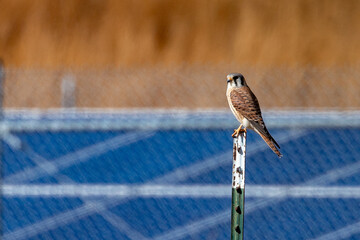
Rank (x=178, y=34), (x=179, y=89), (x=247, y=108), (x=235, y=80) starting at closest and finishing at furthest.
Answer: (x=247, y=108)
(x=235, y=80)
(x=179, y=89)
(x=178, y=34)

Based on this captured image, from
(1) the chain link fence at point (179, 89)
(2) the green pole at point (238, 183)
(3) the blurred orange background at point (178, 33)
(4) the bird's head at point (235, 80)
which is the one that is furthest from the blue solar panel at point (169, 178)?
(3) the blurred orange background at point (178, 33)

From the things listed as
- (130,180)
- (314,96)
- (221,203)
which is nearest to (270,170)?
(221,203)

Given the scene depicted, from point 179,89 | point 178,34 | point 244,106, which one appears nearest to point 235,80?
point 244,106

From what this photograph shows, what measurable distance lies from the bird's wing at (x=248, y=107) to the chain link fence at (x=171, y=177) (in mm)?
1506

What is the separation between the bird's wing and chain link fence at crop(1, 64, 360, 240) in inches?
59.3

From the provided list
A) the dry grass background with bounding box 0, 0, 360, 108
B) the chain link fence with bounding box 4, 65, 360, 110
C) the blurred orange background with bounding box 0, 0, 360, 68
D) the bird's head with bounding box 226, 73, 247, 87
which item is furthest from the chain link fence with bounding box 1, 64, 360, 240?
the blurred orange background with bounding box 0, 0, 360, 68

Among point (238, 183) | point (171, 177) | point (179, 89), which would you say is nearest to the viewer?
point (238, 183)

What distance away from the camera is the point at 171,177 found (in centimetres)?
639

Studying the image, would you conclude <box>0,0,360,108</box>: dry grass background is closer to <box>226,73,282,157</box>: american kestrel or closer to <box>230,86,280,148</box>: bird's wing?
<box>226,73,282,157</box>: american kestrel

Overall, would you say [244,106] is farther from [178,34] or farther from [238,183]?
[178,34]

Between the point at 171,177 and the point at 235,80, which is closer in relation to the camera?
the point at 235,80

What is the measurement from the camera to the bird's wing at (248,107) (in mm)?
4344

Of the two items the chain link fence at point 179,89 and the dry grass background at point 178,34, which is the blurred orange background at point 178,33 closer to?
the dry grass background at point 178,34

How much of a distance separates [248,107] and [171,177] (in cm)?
200
